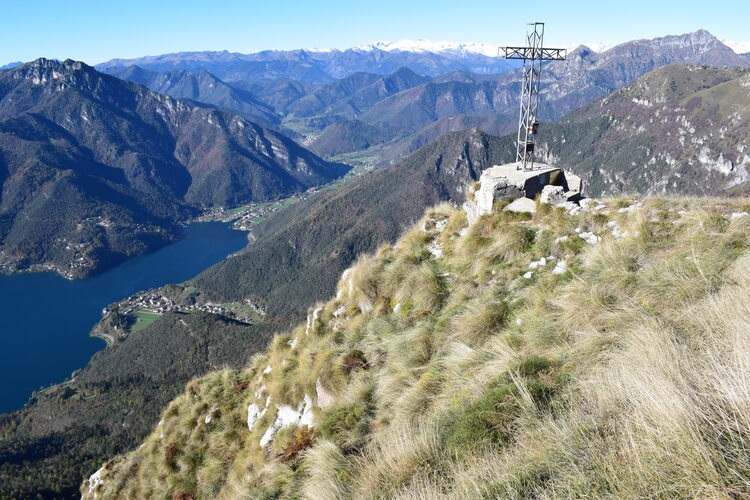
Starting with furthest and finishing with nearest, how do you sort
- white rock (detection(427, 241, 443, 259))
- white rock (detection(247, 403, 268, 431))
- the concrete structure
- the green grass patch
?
the green grass patch → white rock (detection(427, 241, 443, 259)) → the concrete structure → white rock (detection(247, 403, 268, 431))

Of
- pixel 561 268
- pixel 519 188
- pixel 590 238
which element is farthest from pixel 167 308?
pixel 561 268

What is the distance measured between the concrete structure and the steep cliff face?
104 cm

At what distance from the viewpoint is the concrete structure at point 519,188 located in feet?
48.3

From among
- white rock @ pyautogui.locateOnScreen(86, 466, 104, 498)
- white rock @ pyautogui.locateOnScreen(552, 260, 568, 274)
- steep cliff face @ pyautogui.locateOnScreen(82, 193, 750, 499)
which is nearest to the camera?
steep cliff face @ pyautogui.locateOnScreen(82, 193, 750, 499)

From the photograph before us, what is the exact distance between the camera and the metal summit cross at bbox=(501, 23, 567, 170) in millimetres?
15742

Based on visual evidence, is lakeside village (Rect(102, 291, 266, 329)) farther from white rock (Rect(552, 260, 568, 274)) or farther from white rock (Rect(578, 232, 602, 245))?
white rock (Rect(552, 260, 568, 274))

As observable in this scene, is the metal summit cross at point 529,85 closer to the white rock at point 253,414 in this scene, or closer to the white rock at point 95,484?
the white rock at point 253,414

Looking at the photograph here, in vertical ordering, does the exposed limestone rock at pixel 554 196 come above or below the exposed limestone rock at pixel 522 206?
above

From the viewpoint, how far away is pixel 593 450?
13.2 ft

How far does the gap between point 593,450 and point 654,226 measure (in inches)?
343

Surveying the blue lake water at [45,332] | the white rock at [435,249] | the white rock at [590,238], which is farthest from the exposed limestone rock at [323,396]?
the blue lake water at [45,332]

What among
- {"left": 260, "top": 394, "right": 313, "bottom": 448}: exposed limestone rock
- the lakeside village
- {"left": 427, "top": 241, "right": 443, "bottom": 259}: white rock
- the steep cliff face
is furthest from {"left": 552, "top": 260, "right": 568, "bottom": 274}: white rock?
the lakeside village

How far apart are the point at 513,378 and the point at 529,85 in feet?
46.9

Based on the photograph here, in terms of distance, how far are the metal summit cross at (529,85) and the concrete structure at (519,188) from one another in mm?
908
